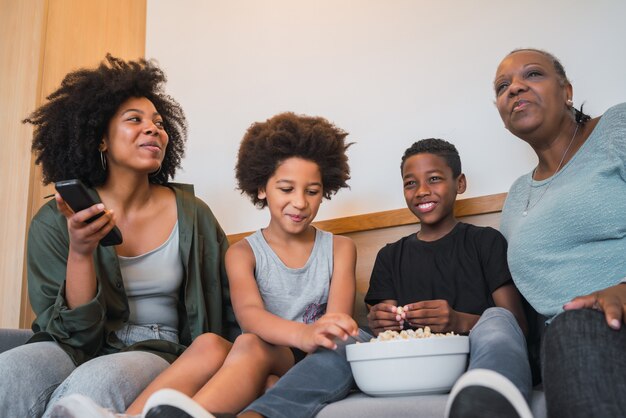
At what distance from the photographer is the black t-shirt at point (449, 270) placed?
1.37 m

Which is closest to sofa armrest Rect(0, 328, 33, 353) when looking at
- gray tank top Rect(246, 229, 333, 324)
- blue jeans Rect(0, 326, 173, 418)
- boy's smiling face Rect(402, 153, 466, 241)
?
blue jeans Rect(0, 326, 173, 418)

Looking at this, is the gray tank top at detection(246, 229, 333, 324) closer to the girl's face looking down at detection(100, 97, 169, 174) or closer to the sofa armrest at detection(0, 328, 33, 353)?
the girl's face looking down at detection(100, 97, 169, 174)

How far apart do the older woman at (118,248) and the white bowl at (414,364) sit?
0.44 meters

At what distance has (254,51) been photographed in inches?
84.2

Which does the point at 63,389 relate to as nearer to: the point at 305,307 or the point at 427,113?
the point at 305,307

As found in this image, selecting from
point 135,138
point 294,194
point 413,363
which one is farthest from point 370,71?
point 413,363

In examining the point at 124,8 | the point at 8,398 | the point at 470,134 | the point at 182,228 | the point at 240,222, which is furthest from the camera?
the point at 124,8

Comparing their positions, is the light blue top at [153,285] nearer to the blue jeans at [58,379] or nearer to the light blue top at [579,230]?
the blue jeans at [58,379]

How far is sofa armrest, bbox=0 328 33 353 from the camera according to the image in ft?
4.58

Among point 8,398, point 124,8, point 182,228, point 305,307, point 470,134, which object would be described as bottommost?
point 8,398

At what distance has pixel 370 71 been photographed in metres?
1.90

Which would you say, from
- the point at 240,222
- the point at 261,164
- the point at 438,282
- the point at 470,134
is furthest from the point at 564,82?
the point at 240,222

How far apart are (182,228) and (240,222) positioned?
1.92ft

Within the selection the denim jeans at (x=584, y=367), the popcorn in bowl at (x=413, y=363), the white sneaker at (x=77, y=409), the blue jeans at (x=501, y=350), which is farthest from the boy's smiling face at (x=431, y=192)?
the white sneaker at (x=77, y=409)
